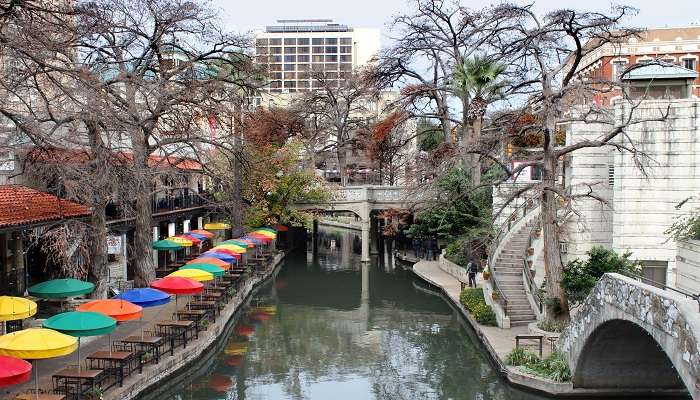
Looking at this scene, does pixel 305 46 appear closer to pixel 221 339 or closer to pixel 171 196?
→ pixel 171 196

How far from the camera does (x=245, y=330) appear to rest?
29016 mm

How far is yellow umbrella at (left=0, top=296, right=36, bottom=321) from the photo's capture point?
59.6 ft

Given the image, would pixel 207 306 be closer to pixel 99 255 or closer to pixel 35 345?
pixel 99 255

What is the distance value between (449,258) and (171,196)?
54.7 feet

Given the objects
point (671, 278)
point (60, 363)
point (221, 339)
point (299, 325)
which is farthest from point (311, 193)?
point (60, 363)

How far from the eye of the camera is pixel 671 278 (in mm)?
26562

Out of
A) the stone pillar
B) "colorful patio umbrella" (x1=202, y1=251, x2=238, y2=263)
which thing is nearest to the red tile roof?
"colorful patio umbrella" (x1=202, y1=251, x2=238, y2=263)

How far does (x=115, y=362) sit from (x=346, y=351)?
362 inches

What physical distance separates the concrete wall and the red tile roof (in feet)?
59.6

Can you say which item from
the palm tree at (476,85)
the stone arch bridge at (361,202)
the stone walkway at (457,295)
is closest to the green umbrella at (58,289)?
the stone walkway at (457,295)

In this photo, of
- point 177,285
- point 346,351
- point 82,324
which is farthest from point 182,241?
point 82,324

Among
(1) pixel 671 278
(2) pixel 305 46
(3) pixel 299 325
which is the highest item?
(2) pixel 305 46

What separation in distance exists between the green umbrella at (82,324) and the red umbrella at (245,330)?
412 inches

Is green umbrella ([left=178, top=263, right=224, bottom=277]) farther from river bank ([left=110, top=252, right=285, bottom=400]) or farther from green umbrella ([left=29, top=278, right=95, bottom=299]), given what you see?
green umbrella ([left=29, top=278, right=95, bottom=299])
